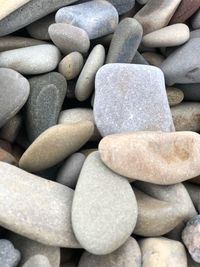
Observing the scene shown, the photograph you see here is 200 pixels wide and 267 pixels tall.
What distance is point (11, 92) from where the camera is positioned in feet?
3.47

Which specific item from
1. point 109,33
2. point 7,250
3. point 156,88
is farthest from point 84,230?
point 109,33

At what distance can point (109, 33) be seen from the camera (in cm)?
123

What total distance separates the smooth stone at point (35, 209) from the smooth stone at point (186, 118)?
0.39 m

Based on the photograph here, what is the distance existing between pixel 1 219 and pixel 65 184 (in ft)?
0.62

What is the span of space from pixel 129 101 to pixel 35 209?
35 cm

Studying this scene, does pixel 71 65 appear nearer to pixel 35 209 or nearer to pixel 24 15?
pixel 24 15

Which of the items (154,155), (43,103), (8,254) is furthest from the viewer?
(43,103)

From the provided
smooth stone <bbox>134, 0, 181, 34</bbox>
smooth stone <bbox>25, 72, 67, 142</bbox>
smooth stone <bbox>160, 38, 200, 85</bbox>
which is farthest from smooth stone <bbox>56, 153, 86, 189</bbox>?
smooth stone <bbox>134, 0, 181, 34</bbox>

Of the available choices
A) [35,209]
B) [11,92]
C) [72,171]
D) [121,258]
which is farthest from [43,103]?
[121,258]

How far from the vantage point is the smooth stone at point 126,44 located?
1147mm

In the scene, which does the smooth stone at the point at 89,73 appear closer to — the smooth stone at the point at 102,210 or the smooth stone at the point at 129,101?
the smooth stone at the point at 129,101

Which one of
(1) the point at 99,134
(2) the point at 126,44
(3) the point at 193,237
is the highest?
(2) the point at 126,44

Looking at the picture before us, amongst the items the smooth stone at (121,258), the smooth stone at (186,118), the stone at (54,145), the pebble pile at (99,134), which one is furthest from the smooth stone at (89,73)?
the smooth stone at (121,258)

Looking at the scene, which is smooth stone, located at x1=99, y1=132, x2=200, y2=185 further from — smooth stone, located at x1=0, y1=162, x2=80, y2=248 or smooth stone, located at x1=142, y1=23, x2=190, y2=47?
smooth stone, located at x1=142, y1=23, x2=190, y2=47
